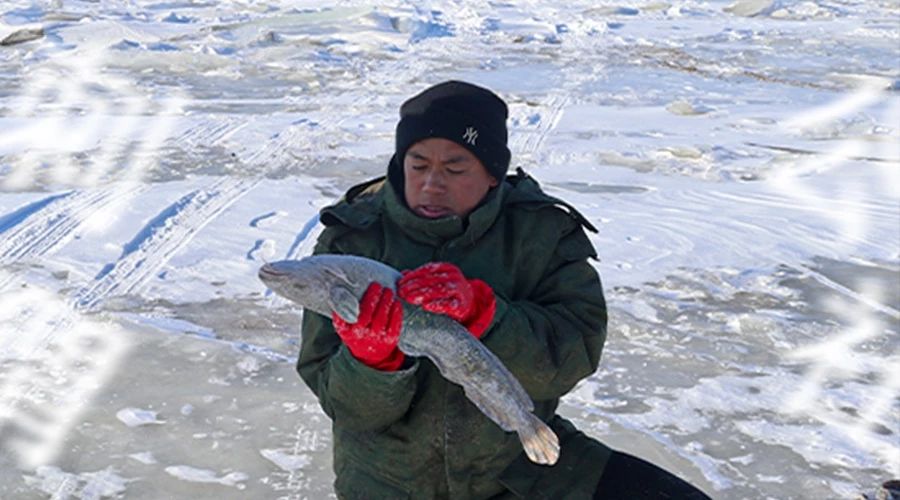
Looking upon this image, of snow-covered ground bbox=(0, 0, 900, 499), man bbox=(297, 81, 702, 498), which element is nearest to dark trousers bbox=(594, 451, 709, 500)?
man bbox=(297, 81, 702, 498)

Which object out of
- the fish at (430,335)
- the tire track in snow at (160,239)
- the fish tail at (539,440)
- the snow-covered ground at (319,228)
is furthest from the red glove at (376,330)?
the tire track in snow at (160,239)

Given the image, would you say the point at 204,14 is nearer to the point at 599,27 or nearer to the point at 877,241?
the point at 599,27

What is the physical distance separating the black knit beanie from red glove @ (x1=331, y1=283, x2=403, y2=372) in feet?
1.58

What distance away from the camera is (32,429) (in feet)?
13.3

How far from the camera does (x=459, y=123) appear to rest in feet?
8.58

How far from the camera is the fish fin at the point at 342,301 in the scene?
83.7 inches

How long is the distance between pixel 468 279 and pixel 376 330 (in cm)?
35

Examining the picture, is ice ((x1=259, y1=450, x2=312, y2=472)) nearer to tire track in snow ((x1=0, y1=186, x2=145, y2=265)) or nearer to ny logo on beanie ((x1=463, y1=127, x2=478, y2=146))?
ny logo on beanie ((x1=463, y1=127, x2=478, y2=146))

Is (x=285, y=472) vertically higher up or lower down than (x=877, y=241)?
higher up

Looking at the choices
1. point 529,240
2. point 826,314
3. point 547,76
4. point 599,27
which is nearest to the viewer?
point 529,240

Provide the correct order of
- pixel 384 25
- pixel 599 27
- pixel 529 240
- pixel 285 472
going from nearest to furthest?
1. pixel 529 240
2. pixel 285 472
3. pixel 384 25
4. pixel 599 27

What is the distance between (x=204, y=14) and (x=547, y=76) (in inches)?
283

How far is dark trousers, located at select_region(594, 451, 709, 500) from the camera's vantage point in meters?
2.67

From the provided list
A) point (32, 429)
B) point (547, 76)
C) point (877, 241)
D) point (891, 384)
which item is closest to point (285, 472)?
point (32, 429)
